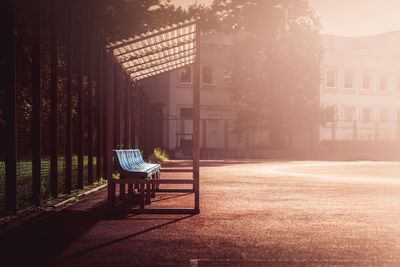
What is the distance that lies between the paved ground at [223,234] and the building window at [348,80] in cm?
4405

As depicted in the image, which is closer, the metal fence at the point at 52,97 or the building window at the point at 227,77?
the metal fence at the point at 52,97

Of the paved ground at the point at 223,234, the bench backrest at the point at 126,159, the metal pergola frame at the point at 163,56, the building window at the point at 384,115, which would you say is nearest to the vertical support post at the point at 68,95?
the paved ground at the point at 223,234

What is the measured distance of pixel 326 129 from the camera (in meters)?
53.5

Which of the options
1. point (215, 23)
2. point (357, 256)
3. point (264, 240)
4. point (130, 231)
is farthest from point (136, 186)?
point (215, 23)

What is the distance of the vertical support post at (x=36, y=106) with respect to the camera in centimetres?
1020

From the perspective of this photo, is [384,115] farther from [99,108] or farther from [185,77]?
[99,108]

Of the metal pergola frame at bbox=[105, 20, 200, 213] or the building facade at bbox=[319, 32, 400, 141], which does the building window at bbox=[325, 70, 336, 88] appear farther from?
the metal pergola frame at bbox=[105, 20, 200, 213]

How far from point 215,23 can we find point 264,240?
32.5 meters

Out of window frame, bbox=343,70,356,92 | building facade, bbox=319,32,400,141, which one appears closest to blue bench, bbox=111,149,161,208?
building facade, bbox=319,32,400,141

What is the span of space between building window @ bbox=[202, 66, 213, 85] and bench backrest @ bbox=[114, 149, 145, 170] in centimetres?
3629

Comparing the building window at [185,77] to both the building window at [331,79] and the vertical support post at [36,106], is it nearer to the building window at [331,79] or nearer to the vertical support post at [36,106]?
the building window at [331,79]

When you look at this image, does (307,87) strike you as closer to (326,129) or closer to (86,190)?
(326,129)

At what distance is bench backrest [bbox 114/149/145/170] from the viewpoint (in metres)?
11.4

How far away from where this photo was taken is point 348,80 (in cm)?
5641
